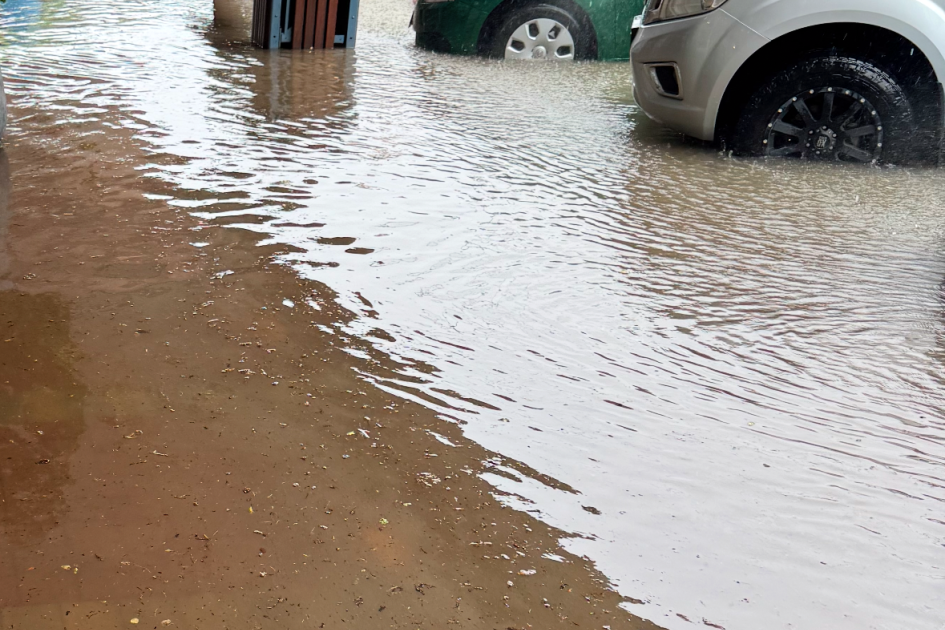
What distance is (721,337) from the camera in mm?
3035

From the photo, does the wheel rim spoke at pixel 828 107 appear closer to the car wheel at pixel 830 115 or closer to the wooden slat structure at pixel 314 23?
the car wheel at pixel 830 115

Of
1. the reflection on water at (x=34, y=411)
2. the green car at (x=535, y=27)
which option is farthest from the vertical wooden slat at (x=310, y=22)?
the reflection on water at (x=34, y=411)

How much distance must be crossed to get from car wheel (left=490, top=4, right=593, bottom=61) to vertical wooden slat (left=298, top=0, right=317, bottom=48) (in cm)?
190

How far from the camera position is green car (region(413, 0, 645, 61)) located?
30.0 feet

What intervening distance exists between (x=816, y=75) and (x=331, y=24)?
5652 mm

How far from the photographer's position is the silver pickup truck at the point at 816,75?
505 cm

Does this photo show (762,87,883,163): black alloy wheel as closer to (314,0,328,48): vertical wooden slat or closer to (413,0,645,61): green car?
(413,0,645,61): green car

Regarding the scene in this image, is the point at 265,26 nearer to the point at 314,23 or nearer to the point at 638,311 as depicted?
the point at 314,23

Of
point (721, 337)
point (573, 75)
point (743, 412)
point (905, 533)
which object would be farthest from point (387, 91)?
point (905, 533)

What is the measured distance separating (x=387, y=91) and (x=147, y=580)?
19.3ft

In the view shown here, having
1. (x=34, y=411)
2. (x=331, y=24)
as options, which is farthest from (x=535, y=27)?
(x=34, y=411)

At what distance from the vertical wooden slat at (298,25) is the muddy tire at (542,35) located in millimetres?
1944

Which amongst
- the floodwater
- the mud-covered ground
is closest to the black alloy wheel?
the floodwater

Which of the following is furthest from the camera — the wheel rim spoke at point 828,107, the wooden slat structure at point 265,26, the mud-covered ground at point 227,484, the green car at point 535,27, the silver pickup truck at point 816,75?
the green car at point 535,27
